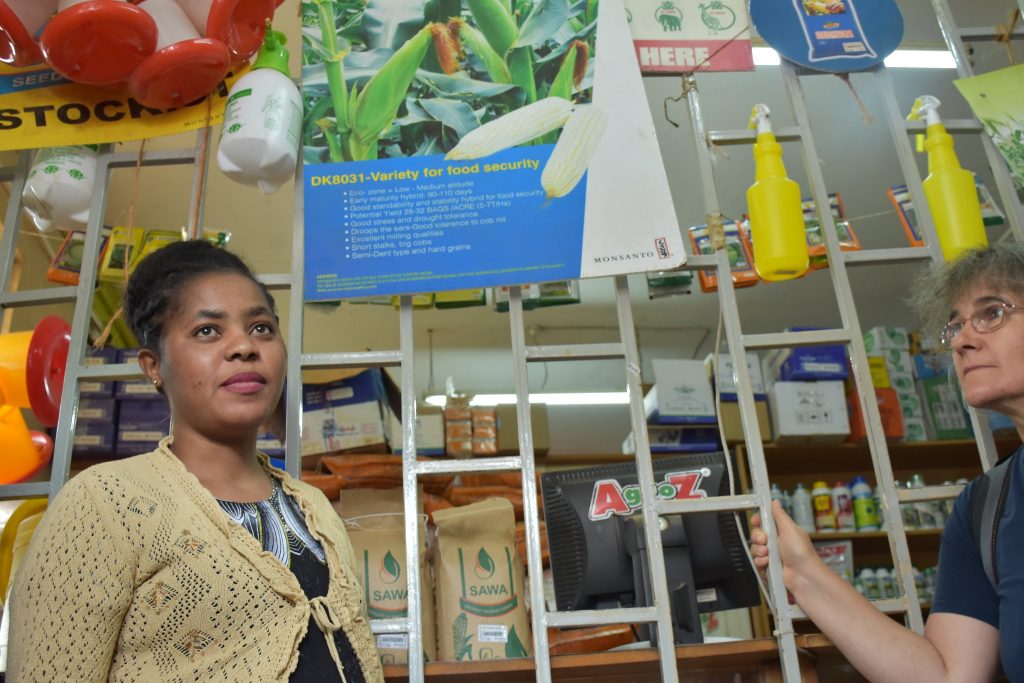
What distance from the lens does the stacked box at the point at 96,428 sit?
3.36 meters

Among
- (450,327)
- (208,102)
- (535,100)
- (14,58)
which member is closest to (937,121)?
(535,100)

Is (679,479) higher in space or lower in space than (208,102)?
lower

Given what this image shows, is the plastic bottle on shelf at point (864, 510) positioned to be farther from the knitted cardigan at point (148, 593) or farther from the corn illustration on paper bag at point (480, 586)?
the knitted cardigan at point (148, 593)

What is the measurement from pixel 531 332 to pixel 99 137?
4.17 metres

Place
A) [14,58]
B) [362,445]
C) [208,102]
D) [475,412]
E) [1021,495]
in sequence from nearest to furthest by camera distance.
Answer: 1. [1021,495]
2. [14,58]
3. [208,102]
4. [362,445]
5. [475,412]

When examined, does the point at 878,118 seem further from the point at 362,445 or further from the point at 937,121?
the point at 362,445

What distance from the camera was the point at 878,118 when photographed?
4188mm

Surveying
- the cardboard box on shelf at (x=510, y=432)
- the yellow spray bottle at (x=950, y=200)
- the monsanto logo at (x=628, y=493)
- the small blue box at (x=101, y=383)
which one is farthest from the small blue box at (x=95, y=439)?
the yellow spray bottle at (x=950, y=200)

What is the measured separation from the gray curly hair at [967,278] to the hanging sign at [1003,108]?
0.40m

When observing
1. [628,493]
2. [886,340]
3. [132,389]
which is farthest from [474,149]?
[886,340]

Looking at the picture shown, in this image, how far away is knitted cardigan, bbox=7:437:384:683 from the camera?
1.12 m

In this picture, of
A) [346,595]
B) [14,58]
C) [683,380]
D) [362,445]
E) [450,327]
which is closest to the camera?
[346,595]

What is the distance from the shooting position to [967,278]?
1766 mm

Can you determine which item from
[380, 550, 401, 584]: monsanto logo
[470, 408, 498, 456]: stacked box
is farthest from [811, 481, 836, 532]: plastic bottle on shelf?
[380, 550, 401, 584]: monsanto logo
